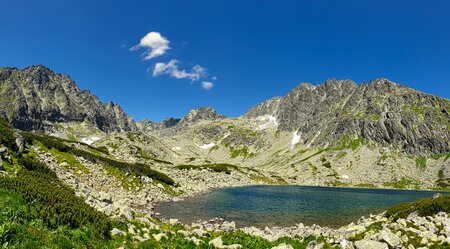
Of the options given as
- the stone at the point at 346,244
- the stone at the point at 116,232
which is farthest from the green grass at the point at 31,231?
the stone at the point at 346,244

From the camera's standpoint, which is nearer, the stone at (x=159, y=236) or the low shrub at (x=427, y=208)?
the stone at (x=159, y=236)

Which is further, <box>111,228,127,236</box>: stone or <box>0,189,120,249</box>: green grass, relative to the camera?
<box>111,228,127,236</box>: stone

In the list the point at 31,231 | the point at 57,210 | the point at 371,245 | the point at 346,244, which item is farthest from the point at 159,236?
the point at 371,245

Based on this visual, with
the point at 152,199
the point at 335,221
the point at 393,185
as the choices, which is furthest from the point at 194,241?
the point at 393,185

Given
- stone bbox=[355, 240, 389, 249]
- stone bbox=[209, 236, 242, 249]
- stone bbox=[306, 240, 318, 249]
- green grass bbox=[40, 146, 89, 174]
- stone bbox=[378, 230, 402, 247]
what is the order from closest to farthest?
stone bbox=[355, 240, 389, 249] < stone bbox=[378, 230, 402, 247] < stone bbox=[209, 236, 242, 249] < stone bbox=[306, 240, 318, 249] < green grass bbox=[40, 146, 89, 174]

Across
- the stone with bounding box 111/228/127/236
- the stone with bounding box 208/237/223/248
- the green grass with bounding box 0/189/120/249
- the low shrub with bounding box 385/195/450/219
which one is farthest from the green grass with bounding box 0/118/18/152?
the low shrub with bounding box 385/195/450/219

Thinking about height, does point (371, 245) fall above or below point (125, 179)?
below

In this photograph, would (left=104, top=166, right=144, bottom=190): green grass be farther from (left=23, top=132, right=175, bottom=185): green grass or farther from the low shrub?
the low shrub

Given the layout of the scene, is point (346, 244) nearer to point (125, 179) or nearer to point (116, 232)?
point (116, 232)

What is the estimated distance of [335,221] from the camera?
49.3 metres

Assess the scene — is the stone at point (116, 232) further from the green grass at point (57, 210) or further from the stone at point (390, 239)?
the stone at point (390, 239)

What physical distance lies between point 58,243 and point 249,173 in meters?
168

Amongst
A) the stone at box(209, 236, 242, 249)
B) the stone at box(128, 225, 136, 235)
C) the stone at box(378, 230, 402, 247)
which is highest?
the stone at box(378, 230, 402, 247)

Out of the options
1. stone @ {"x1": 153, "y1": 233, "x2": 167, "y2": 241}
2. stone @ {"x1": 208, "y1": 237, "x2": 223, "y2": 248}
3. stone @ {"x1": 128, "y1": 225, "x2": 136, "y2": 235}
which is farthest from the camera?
stone @ {"x1": 153, "y1": 233, "x2": 167, "y2": 241}
